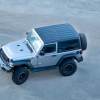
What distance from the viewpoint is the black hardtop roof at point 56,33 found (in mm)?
12281

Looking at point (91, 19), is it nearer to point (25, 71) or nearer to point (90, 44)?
point (90, 44)

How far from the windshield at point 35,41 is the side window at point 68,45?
27.3 inches

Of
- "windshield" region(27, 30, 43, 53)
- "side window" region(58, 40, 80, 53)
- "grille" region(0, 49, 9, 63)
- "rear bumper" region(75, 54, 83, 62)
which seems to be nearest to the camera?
"grille" region(0, 49, 9, 63)

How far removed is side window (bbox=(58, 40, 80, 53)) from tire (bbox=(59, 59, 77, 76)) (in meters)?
0.47

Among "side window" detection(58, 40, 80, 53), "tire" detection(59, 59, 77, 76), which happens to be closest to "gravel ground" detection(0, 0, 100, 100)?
"tire" detection(59, 59, 77, 76)

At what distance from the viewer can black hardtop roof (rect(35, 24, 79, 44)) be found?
12.3m

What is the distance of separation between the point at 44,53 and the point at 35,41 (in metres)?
→ 0.62

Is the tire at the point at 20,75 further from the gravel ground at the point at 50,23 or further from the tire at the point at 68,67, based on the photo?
the tire at the point at 68,67

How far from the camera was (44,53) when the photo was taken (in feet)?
40.0

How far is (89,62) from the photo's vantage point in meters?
13.6

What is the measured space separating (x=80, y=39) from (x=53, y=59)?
1.25m

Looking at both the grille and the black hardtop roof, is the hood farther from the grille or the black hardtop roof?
the black hardtop roof

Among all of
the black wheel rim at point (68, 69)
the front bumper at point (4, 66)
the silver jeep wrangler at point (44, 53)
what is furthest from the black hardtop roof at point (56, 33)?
the front bumper at point (4, 66)

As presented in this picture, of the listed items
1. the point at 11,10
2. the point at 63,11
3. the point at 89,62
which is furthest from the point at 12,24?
the point at 89,62
